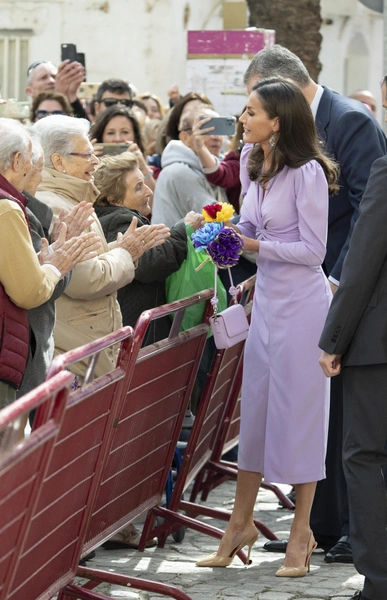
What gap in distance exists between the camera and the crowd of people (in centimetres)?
497

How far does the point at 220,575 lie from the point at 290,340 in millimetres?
1096

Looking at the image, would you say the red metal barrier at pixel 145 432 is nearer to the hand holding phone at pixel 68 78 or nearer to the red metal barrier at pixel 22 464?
the red metal barrier at pixel 22 464

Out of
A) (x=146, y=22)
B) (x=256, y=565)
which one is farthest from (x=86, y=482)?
(x=146, y=22)

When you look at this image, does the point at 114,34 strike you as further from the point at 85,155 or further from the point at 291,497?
the point at 85,155

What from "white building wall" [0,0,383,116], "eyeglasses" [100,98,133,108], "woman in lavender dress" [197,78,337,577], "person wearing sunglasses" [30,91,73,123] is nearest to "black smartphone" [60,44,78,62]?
"eyeglasses" [100,98,133,108]

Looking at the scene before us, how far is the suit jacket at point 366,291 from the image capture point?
4.93 metres

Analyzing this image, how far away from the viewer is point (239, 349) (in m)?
7.18

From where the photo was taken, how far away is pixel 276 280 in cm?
578

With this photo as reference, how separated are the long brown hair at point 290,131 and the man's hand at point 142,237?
1.86 ft

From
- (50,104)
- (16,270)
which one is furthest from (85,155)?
(50,104)

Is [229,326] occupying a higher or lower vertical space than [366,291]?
lower

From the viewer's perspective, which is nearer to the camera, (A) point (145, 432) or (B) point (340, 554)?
(A) point (145, 432)

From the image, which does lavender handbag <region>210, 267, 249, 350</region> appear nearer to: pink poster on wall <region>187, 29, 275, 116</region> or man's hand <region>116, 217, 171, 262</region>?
man's hand <region>116, 217, 171, 262</region>

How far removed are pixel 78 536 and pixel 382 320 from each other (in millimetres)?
1437
